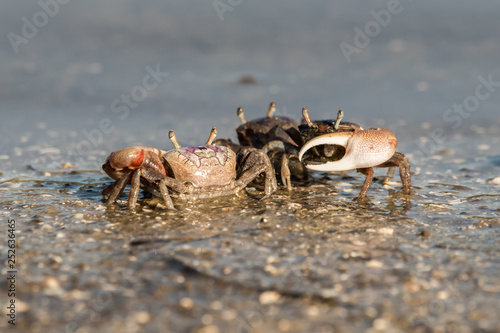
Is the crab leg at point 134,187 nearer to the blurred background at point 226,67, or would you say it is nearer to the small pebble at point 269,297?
the small pebble at point 269,297

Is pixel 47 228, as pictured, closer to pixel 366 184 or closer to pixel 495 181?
pixel 366 184

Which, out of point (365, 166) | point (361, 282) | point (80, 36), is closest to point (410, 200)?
point (365, 166)

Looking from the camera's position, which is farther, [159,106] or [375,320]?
[159,106]

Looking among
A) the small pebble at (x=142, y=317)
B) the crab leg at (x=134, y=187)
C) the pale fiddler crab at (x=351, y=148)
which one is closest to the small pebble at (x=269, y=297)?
A: the small pebble at (x=142, y=317)

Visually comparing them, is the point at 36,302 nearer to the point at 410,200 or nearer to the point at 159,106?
the point at 410,200

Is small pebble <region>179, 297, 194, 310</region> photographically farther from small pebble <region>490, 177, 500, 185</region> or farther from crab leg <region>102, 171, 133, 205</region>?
small pebble <region>490, 177, 500, 185</region>

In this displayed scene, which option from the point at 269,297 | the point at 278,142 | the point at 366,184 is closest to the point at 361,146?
the point at 366,184
